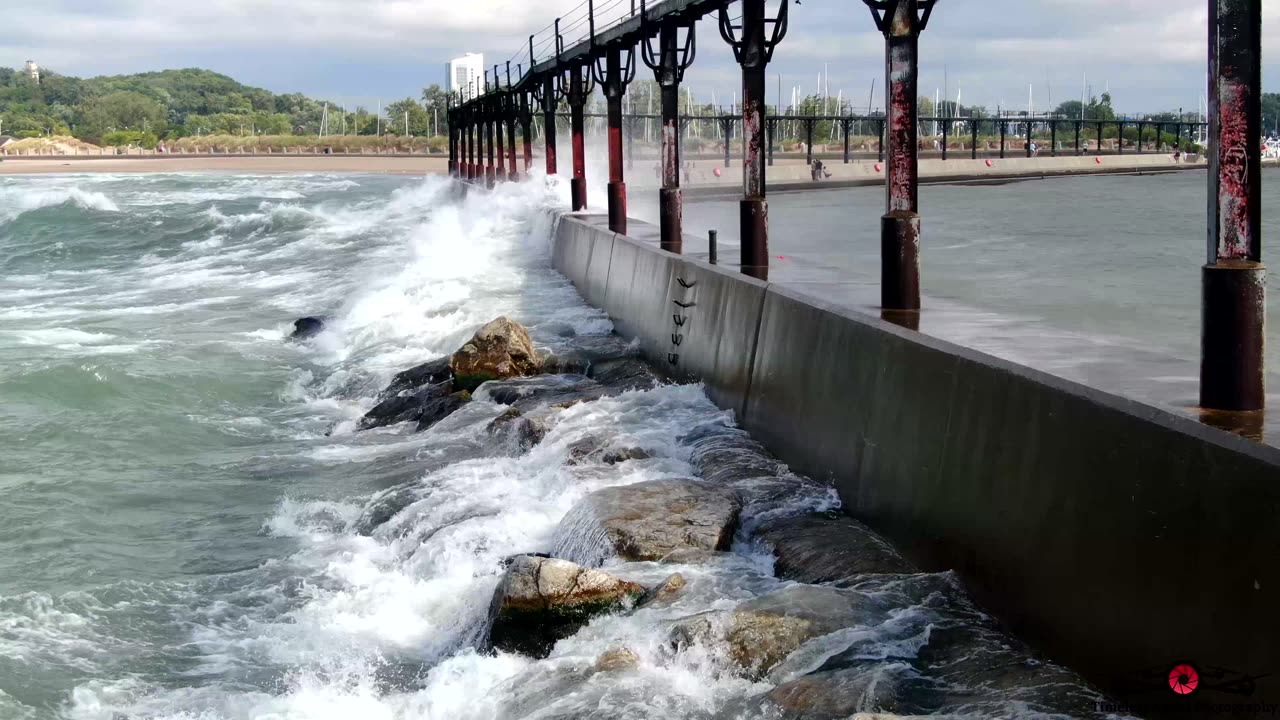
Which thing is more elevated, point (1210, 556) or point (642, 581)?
point (1210, 556)

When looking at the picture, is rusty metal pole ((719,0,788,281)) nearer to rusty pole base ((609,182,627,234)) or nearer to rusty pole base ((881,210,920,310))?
rusty pole base ((881,210,920,310))

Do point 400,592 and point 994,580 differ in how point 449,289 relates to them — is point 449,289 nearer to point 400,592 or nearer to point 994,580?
point 400,592

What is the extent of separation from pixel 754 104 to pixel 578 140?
15.8m

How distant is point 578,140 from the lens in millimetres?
30203

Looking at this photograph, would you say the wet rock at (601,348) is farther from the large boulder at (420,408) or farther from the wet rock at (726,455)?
the wet rock at (726,455)

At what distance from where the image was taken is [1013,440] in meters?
6.22

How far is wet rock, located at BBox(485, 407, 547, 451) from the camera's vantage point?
1157cm

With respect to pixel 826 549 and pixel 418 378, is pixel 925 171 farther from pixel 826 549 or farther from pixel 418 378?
pixel 826 549

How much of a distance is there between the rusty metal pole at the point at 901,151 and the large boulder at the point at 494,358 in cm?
544

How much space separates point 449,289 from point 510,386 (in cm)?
926

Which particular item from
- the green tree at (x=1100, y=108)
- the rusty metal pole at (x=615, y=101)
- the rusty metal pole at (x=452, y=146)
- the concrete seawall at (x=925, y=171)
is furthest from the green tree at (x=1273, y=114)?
the rusty metal pole at (x=615, y=101)

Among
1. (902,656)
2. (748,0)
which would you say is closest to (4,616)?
(902,656)

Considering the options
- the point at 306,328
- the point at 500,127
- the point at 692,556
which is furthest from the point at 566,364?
the point at 500,127

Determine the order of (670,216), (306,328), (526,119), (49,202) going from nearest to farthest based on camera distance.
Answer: (670,216) → (306,328) → (526,119) → (49,202)
